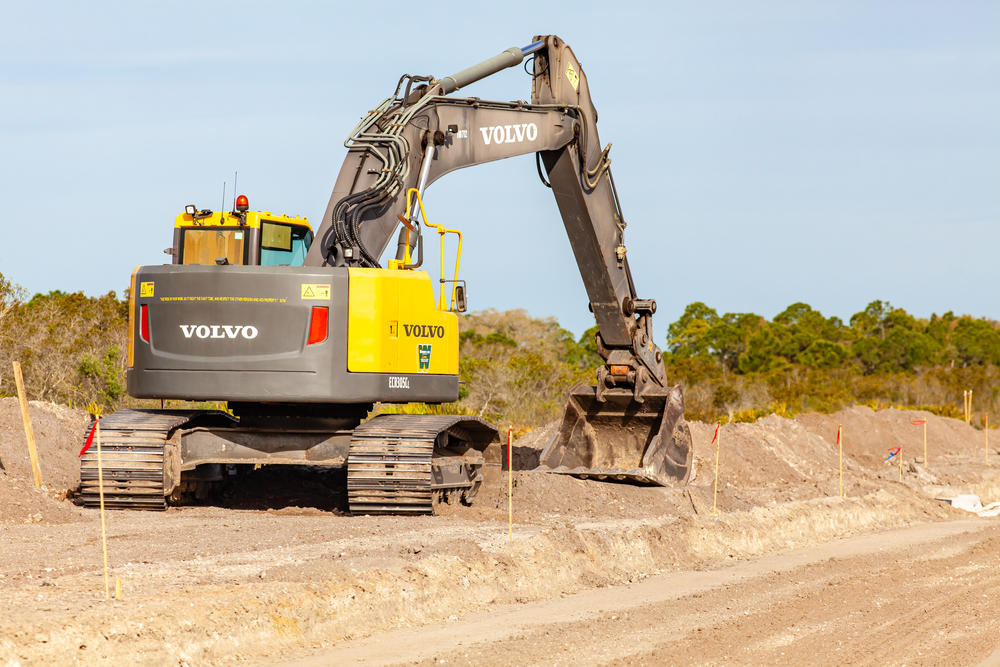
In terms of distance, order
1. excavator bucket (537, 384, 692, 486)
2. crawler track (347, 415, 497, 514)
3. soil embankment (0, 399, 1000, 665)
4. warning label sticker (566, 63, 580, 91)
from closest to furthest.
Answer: soil embankment (0, 399, 1000, 665) → crawler track (347, 415, 497, 514) → warning label sticker (566, 63, 580, 91) → excavator bucket (537, 384, 692, 486)

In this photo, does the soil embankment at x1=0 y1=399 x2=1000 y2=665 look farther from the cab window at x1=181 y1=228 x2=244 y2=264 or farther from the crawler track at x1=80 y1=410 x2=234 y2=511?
the cab window at x1=181 y1=228 x2=244 y2=264

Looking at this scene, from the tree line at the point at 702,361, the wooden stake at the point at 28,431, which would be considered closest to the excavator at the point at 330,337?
the wooden stake at the point at 28,431

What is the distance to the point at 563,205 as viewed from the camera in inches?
614

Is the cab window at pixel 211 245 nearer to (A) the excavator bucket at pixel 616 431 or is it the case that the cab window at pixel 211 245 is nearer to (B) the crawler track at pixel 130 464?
(B) the crawler track at pixel 130 464

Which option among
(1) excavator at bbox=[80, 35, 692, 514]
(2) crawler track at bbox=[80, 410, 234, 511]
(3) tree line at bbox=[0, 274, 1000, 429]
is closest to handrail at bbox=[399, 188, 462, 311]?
(1) excavator at bbox=[80, 35, 692, 514]

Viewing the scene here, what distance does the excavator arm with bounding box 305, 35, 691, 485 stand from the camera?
11.9 meters

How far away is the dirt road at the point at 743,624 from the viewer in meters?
7.30

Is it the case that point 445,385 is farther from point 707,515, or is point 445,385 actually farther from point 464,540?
point 707,515

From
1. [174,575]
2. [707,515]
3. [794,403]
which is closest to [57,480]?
[174,575]

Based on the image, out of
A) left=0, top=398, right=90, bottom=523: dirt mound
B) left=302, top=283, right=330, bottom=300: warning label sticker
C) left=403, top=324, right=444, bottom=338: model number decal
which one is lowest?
left=0, top=398, right=90, bottom=523: dirt mound

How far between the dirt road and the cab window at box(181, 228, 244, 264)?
18.8 feet

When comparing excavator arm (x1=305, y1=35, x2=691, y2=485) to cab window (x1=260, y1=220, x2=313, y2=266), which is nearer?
excavator arm (x1=305, y1=35, x2=691, y2=485)

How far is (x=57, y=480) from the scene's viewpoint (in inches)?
590

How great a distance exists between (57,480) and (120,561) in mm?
6816
